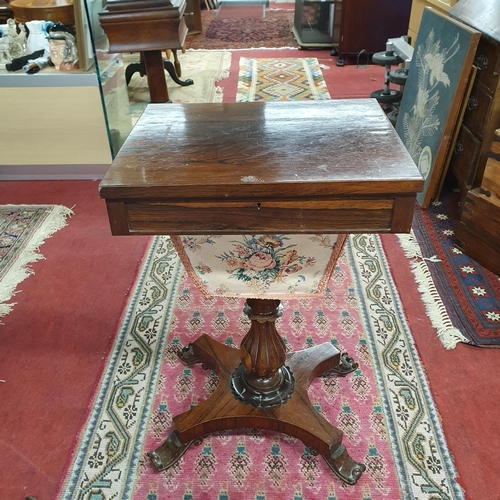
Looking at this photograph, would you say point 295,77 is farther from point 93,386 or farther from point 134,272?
point 93,386

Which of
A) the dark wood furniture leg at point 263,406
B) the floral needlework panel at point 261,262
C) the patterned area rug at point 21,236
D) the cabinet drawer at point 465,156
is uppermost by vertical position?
the floral needlework panel at point 261,262

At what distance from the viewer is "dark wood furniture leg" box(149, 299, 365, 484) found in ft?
4.24

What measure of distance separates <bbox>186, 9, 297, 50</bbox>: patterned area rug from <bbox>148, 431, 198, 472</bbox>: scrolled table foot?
4.71m

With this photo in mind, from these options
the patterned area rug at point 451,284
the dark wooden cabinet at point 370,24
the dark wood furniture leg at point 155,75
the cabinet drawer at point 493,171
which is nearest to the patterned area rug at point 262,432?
the patterned area rug at point 451,284

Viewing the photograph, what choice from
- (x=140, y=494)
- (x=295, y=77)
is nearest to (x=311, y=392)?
(x=140, y=494)

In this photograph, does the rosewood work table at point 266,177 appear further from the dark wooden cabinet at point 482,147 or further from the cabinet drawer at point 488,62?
the cabinet drawer at point 488,62

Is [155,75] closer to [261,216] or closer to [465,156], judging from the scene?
[465,156]

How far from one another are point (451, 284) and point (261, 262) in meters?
1.17

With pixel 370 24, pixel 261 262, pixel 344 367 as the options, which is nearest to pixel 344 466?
pixel 344 367

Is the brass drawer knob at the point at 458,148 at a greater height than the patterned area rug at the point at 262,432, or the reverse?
the brass drawer knob at the point at 458,148

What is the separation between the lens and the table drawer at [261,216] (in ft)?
2.90

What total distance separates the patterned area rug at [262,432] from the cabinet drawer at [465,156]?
27.9 inches

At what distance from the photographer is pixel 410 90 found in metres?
2.74

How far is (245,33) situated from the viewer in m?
5.83
